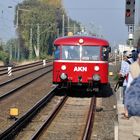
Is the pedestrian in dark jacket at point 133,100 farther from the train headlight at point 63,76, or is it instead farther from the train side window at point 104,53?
the train side window at point 104,53

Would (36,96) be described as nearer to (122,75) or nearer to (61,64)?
(61,64)

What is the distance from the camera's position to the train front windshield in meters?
21.1

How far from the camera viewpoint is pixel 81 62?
21.0 meters

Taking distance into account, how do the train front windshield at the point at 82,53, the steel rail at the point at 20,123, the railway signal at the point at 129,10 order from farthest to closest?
the railway signal at the point at 129,10, the train front windshield at the point at 82,53, the steel rail at the point at 20,123

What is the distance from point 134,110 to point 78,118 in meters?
10.1

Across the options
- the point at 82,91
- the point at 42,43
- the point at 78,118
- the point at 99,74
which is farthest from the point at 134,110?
the point at 42,43

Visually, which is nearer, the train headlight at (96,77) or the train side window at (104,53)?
the train headlight at (96,77)

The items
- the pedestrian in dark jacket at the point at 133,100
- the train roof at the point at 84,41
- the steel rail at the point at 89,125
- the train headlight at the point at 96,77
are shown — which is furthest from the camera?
the train roof at the point at 84,41

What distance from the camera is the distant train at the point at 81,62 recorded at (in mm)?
20922

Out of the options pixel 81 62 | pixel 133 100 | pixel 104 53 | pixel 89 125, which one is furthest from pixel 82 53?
pixel 133 100

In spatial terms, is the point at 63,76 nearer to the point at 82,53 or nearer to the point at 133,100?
the point at 82,53

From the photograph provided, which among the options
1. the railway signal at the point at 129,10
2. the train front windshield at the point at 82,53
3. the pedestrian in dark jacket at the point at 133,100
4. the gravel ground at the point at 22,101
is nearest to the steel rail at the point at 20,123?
the gravel ground at the point at 22,101

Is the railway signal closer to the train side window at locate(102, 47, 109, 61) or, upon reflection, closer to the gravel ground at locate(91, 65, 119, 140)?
the train side window at locate(102, 47, 109, 61)

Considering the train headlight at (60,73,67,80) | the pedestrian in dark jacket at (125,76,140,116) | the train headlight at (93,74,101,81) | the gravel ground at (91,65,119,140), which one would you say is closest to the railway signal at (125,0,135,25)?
the train headlight at (93,74,101,81)
